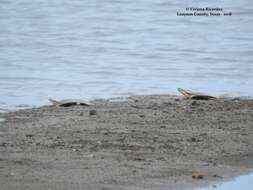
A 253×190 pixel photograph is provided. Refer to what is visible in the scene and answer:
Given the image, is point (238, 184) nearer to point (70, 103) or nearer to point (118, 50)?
point (70, 103)

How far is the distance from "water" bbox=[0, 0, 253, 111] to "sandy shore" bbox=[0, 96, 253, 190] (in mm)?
1787

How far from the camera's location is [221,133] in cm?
920

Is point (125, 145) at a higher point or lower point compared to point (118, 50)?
higher

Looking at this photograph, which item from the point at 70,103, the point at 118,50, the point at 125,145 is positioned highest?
the point at 125,145

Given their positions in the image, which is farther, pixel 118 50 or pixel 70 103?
pixel 118 50

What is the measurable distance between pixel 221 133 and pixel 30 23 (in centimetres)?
1590

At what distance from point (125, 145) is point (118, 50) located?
10.2 meters

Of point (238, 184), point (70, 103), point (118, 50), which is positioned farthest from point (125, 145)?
point (118, 50)

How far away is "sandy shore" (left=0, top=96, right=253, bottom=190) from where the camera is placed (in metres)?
7.19

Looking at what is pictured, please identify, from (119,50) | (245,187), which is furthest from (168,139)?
(119,50)

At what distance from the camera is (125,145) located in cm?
856

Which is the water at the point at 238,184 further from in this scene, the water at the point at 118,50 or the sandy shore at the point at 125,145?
the water at the point at 118,50

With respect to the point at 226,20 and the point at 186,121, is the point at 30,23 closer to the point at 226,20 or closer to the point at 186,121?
the point at 226,20

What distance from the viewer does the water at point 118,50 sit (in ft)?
45.0
